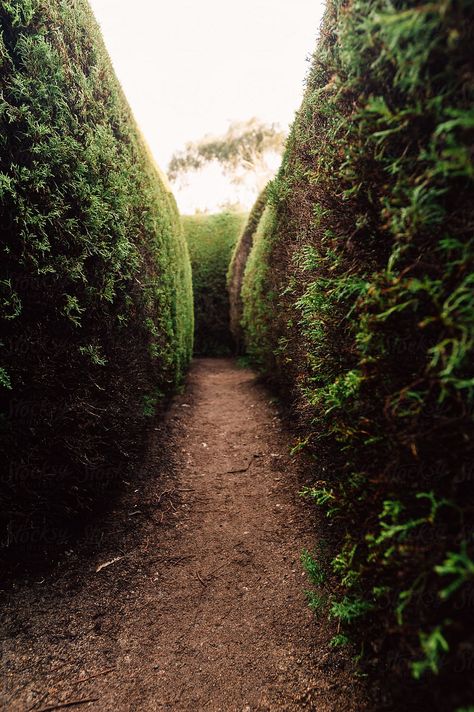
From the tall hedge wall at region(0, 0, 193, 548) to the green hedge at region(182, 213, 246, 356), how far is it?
8558 mm

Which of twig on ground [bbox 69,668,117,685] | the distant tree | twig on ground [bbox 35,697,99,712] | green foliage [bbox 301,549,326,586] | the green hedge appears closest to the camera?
twig on ground [bbox 35,697,99,712]

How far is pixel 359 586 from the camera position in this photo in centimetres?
177

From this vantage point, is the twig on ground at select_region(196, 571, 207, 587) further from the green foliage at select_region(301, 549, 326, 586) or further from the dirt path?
Answer: the green foliage at select_region(301, 549, 326, 586)

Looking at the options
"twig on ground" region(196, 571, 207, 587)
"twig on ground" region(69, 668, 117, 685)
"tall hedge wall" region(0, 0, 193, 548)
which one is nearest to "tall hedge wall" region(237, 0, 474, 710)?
"twig on ground" region(196, 571, 207, 587)

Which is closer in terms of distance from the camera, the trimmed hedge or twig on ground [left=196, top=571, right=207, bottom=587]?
twig on ground [left=196, top=571, right=207, bottom=587]

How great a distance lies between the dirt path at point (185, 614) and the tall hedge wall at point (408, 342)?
542 mm

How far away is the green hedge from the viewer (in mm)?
12344

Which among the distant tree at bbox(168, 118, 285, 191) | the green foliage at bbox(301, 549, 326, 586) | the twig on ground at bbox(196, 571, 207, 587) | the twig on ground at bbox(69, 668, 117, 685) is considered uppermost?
the distant tree at bbox(168, 118, 285, 191)

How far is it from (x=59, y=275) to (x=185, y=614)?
2536mm

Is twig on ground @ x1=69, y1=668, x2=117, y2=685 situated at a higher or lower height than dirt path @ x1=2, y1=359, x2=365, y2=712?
lower

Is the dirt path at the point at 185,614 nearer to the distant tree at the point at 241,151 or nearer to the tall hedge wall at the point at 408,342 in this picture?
the tall hedge wall at the point at 408,342

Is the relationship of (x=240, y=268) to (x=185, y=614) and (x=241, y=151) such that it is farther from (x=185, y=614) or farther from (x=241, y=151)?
(x=241, y=151)

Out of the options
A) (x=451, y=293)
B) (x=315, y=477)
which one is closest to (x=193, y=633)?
(x=315, y=477)

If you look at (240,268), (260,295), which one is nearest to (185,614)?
(260,295)
